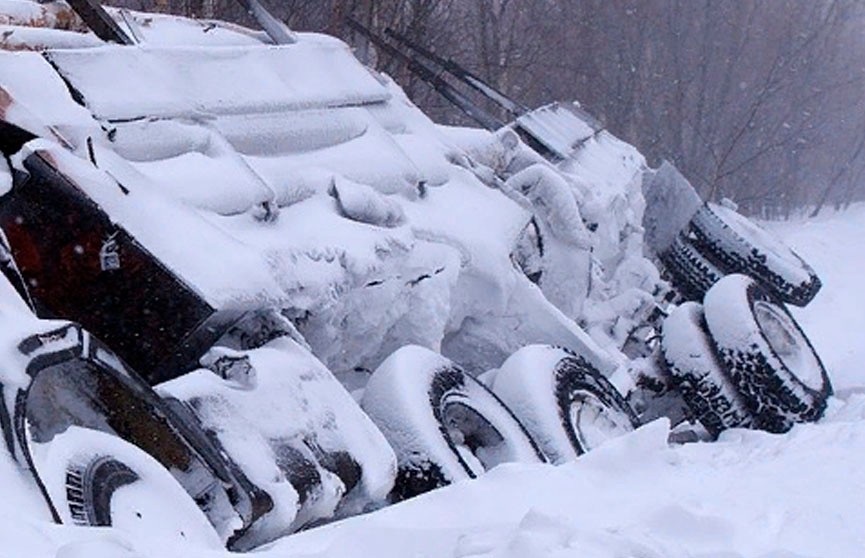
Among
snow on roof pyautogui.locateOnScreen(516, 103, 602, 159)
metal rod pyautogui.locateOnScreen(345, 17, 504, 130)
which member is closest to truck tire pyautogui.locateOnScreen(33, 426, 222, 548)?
snow on roof pyautogui.locateOnScreen(516, 103, 602, 159)

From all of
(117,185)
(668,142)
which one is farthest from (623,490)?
(668,142)

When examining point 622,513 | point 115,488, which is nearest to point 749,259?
point 622,513

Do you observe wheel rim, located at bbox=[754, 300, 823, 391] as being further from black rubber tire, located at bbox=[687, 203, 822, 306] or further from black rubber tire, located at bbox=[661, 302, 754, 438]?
black rubber tire, located at bbox=[687, 203, 822, 306]

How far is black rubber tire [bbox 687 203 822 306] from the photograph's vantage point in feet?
26.2

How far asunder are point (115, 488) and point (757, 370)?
399 centimetres

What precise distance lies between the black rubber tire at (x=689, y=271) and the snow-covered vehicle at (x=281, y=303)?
1.13 m

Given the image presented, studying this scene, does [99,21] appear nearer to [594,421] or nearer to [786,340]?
[594,421]

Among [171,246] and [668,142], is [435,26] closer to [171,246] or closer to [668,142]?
[668,142]

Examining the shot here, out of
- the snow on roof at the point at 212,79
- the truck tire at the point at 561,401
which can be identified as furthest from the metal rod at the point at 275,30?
the truck tire at the point at 561,401

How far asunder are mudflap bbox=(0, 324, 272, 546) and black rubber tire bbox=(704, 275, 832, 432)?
3.43 meters

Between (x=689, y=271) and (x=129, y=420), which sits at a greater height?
(x=129, y=420)

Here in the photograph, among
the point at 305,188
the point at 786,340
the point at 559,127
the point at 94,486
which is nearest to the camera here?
the point at 94,486

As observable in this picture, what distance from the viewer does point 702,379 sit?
19.8ft

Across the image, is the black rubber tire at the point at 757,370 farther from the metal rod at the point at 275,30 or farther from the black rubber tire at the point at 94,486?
the black rubber tire at the point at 94,486
